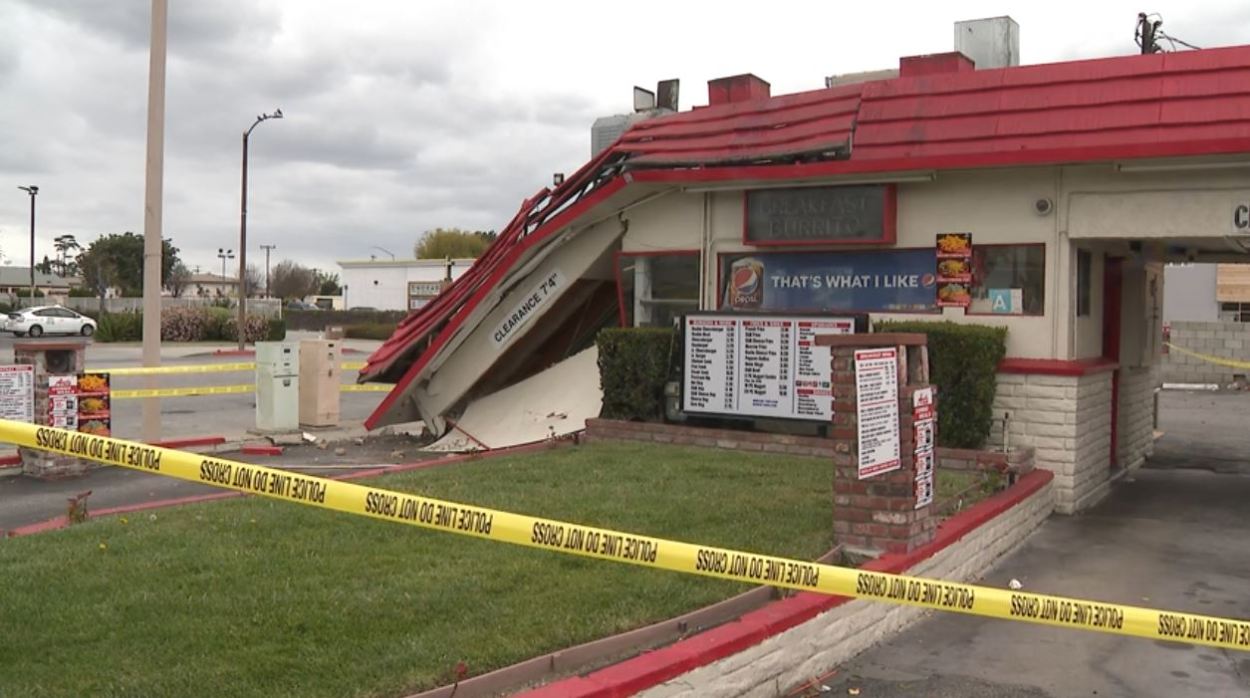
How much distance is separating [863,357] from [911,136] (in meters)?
5.16

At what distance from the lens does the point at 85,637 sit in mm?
4504

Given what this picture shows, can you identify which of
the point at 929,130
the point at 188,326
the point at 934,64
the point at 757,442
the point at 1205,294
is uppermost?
the point at 934,64

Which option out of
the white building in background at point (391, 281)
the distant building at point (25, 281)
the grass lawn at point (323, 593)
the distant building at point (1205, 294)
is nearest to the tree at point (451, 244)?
the white building in background at point (391, 281)

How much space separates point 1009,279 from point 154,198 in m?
10.00

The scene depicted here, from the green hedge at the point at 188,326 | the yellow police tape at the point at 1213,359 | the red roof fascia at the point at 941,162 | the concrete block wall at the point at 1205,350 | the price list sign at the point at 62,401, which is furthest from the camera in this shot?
the green hedge at the point at 188,326

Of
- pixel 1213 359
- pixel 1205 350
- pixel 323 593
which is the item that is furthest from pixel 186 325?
pixel 323 593

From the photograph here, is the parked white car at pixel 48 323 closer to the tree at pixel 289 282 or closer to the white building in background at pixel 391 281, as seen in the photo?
the white building in background at pixel 391 281

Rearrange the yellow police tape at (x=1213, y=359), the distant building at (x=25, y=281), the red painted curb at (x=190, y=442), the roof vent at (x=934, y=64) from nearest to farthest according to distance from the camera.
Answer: the roof vent at (x=934, y=64)
the red painted curb at (x=190, y=442)
the yellow police tape at (x=1213, y=359)
the distant building at (x=25, y=281)

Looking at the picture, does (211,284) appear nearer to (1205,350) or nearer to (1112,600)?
(1205,350)

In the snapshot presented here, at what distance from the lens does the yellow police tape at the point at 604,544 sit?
4164 millimetres

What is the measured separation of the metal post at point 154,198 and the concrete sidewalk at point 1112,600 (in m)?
9.96

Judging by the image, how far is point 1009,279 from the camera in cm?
1055

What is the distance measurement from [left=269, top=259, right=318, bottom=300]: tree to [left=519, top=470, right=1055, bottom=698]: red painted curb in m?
120

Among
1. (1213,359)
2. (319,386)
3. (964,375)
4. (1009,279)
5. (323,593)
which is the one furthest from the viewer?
(1213,359)
